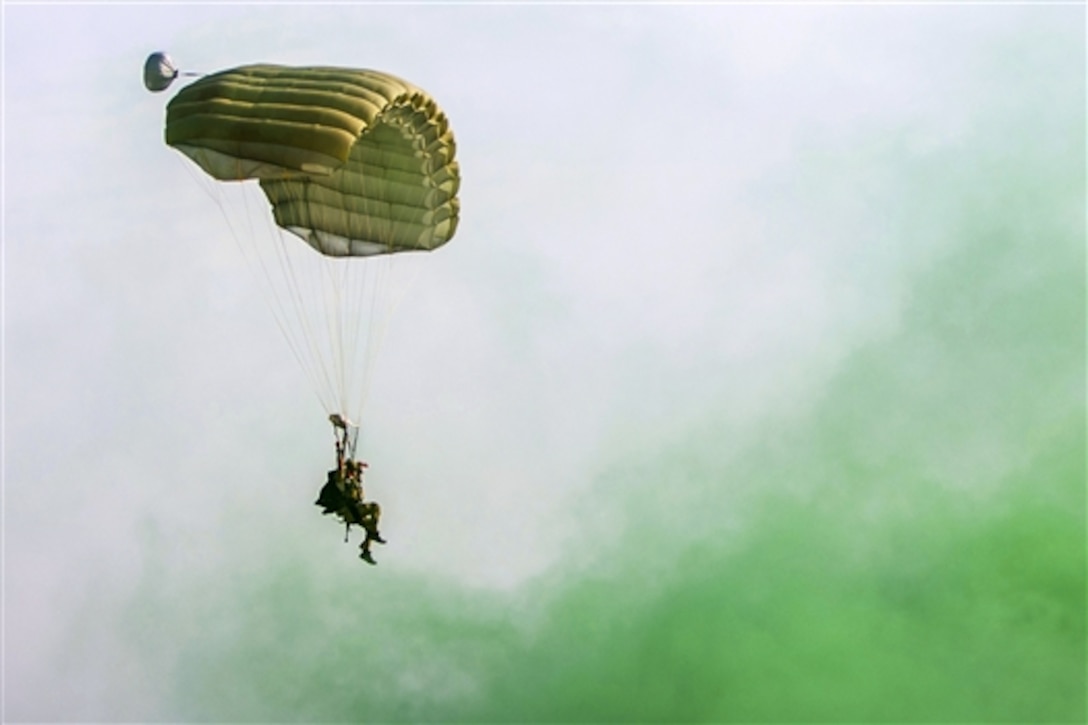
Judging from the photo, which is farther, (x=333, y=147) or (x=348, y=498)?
(x=348, y=498)

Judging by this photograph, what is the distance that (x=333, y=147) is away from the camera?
26.6m

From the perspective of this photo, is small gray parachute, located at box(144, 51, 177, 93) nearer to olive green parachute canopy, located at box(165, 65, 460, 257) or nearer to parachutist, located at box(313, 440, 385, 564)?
olive green parachute canopy, located at box(165, 65, 460, 257)

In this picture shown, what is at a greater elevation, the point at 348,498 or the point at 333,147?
the point at 333,147

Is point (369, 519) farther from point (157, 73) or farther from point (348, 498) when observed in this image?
point (157, 73)

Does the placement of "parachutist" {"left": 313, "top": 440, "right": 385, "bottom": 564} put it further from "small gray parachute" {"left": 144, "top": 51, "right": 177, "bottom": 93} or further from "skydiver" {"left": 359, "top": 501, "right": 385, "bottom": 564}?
"small gray parachute" {"left": 144, "top": 51, "right": 177, "bottom": 93}

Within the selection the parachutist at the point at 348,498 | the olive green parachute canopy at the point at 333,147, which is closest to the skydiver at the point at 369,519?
the parachutist at the point at 348,498

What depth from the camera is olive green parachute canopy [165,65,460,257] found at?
26734mm

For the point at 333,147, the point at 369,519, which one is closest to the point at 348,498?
the point at 369,519

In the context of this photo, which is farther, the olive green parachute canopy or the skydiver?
the skydiver

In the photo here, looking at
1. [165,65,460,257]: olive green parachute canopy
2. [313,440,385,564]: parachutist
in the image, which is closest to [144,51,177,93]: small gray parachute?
[165,65,460,257]: olive green parachute canopy

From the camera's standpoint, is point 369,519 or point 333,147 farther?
point 369,519

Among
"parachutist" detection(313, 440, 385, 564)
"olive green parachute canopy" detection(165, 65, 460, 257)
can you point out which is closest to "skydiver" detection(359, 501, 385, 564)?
"parachutist" detection(313, 440, 385, 564)

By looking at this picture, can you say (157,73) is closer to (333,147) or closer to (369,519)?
(333,147)

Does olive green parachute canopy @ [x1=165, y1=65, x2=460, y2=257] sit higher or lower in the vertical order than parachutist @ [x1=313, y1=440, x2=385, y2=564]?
higher
